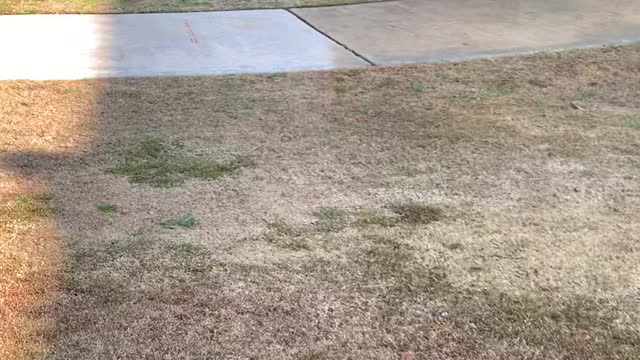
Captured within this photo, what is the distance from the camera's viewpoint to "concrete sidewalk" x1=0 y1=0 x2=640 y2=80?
6.53 metres

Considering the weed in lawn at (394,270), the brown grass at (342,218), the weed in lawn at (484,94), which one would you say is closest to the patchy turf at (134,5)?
the brown grass at (342,218)

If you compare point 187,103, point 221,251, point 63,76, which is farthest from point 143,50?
point 221,251

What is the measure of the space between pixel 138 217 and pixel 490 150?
6.80ft

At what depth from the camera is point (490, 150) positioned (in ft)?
15.8

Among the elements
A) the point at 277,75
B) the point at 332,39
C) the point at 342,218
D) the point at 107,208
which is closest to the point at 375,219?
the point at 342,218

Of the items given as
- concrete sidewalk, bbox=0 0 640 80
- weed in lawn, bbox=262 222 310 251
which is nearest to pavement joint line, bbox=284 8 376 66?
concrete sidewalk, bbox=0 0 640 80

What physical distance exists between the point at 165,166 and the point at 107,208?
2.03 feet

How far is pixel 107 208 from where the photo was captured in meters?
3.94

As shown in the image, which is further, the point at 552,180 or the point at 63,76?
the point at 63,76

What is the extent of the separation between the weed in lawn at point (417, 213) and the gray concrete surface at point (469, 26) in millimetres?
2785

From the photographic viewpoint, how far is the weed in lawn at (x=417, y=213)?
3883 millimetres

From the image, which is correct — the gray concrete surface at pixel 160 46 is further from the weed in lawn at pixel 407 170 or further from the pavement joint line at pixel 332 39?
the weed in lawn at pixel 407 170

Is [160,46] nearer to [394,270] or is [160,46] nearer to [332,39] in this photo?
[332,39]

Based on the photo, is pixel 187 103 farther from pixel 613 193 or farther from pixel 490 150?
pixel 613 193
